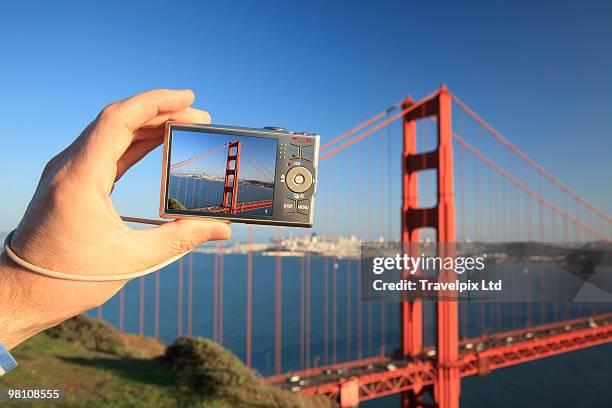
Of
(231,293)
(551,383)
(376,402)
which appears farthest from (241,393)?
(231,293)

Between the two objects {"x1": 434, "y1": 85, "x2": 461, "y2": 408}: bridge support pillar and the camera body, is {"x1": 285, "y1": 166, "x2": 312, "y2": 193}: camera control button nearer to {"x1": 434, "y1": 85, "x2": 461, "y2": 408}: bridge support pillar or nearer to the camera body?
the camera body

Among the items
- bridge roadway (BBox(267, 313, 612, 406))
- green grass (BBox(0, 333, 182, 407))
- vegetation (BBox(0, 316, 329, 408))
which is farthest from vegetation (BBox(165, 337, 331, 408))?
bridge roadway (BBox(267, 313, 612, 406))

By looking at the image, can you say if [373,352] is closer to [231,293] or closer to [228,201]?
[231,293]

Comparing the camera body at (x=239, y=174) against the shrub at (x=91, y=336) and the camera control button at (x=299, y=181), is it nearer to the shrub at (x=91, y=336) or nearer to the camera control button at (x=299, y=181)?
the camera control button at (x=299, y=181)

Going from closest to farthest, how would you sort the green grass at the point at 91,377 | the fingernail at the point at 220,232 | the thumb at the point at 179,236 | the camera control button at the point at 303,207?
1. the thumb at the point at 179,236
2. the fingernail at the point at 220,232
3. the camera control button at the point at 303,207
4. the green grass at the point at 91,377

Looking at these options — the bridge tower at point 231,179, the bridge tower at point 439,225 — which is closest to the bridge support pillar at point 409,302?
the bridge tower at point 439,225

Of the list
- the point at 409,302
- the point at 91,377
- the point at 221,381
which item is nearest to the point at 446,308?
the point at 409,302
